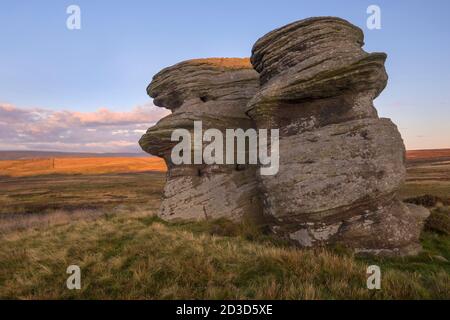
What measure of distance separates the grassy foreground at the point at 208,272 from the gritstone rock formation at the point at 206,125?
4.59 meters

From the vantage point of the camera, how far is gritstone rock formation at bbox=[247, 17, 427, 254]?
41.9 ft

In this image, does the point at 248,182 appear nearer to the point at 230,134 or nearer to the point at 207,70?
the point at 230,134

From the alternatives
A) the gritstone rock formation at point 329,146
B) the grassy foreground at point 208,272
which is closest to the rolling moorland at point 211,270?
the grassy foreground at point 208,272

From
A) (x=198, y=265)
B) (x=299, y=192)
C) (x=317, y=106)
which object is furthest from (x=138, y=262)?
(x=317, y=106)

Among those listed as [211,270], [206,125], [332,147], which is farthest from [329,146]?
[206,125]

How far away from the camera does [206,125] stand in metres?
20.4

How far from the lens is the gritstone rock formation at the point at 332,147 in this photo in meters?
12.8

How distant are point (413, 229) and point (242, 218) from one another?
842 cm

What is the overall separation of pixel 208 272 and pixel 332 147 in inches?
313

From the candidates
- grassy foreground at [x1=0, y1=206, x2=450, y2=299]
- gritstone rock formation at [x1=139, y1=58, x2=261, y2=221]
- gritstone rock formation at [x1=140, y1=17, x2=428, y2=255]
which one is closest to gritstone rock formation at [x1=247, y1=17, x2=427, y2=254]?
gritstone rock formation at [x1=140, y1=17, x2=428, y2=255]

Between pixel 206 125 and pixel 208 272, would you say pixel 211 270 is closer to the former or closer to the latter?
pixel 208 272

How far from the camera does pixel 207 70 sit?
22.7 metres

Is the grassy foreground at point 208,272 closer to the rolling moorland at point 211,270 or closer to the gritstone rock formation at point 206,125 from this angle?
the rolling moorland at point 211,270

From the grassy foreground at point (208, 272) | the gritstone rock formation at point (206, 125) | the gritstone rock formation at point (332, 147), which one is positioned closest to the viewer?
the grassy foreground at point (208, 272)
